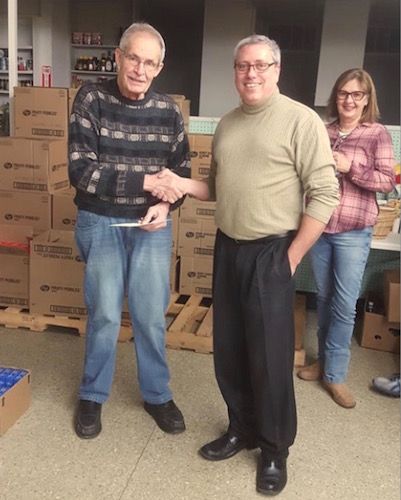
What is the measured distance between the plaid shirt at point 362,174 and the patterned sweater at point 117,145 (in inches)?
30.5

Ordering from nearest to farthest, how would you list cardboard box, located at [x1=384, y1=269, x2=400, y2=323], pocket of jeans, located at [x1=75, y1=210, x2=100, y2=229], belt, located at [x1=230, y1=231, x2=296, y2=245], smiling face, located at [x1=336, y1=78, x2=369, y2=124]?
belt, located at [x1=230, y1=231, x2=296, y2=245]
pocket of jeans, located at [x1=75, y1=210, x2=100, y2=229]
smiling face, located at [x1=336, y1=78, x2=369, y2=124]
cardboard box, located at [x1=384, y1=269, x2=400, y2=323]

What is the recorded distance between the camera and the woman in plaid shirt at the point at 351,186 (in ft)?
7.24

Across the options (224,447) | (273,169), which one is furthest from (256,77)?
(224,447)

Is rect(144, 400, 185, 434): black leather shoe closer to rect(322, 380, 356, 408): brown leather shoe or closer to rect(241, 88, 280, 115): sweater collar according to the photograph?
rect(322, 380, 356, 408): brown leather shoe

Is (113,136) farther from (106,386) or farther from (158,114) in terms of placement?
(106,386)

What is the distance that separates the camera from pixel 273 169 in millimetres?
1591

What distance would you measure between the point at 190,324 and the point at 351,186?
A: 1.33 meters

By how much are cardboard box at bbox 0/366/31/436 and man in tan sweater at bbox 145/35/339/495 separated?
2.76 ft

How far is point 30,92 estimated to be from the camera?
3385 mm

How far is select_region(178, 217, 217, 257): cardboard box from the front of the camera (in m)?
3.33

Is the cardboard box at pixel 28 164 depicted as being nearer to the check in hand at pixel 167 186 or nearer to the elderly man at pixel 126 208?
the elderly man at pixel 126 208

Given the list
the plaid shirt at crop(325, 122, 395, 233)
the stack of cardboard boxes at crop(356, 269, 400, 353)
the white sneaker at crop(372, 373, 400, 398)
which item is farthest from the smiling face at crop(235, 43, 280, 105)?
the stack of cardboard boxes at crop(356, 269, 400, 353)

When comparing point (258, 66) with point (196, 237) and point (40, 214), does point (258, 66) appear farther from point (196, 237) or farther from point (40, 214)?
point (40, 214)

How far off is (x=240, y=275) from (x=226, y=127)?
0.49 m
